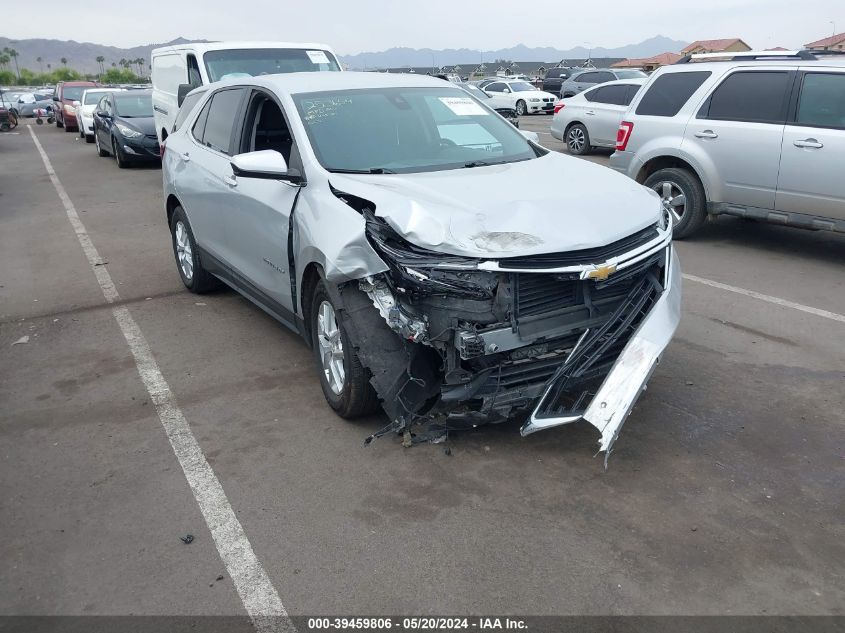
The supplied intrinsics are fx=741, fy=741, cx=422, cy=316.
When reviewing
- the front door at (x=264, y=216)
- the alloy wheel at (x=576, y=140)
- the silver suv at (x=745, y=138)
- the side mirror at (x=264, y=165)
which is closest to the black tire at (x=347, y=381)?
the front door at (x=264, y=216)

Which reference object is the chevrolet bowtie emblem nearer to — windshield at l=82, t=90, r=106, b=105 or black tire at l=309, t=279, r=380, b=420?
black tire at l=309, t=279, r=380, b=420

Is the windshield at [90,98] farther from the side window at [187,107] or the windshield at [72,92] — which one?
the side window at [187,107]

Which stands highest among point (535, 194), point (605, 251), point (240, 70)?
point (240, 70)

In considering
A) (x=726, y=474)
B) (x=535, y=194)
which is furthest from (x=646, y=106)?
(x=726, y=474)

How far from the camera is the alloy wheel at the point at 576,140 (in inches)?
622

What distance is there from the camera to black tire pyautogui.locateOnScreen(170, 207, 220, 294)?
259 inches

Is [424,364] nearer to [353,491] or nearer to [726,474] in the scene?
[353,491]

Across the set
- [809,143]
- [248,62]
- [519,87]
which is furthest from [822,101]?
[519,87]

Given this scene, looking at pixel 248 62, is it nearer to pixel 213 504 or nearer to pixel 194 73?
pixel 194 73

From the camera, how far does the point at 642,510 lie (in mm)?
3479

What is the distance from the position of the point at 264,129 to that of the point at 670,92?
17.4 ft

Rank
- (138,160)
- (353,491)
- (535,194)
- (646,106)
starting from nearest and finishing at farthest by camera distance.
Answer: (353,491) → (535,194) → (646,106) → (138,160)

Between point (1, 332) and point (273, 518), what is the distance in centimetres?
392

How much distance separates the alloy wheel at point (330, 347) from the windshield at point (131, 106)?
1415 centimetres
